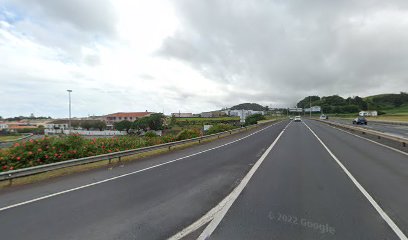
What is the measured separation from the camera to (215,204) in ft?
18.5

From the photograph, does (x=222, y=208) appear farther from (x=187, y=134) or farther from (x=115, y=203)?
(x=187, y=134)

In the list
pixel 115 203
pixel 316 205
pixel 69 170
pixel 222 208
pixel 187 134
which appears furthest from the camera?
pixel 187 134

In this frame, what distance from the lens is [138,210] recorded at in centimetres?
530

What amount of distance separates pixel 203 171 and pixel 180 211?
3994mm

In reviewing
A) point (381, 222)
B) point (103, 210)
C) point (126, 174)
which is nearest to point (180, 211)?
point (103, 210)

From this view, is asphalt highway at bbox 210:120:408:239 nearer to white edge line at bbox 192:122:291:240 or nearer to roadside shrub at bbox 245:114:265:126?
white edge line at bbox 192:122:291:240

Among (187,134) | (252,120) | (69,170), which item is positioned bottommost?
(69,170)

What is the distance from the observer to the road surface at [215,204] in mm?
4305

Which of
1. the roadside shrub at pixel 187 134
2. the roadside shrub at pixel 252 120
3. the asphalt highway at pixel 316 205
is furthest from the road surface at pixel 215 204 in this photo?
the roadside shrub at pixel 252 120

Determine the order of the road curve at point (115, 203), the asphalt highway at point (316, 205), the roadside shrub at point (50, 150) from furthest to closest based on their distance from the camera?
the roadside shrub at point (50, 150)
the road curve at point (115, 203)
the asphalt highway at point (316, 205)

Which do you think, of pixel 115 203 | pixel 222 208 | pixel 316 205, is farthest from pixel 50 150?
pixel 316 205

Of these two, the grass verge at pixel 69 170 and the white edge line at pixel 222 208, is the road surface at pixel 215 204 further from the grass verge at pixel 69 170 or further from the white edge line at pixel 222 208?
the grass verge at pixel 69 170

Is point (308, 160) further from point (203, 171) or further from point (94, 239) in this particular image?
point (94, 239)

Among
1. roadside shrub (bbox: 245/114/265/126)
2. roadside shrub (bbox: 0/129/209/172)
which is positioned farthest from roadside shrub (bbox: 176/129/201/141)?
roadside shrub (bbox: 245/114/265/126)
